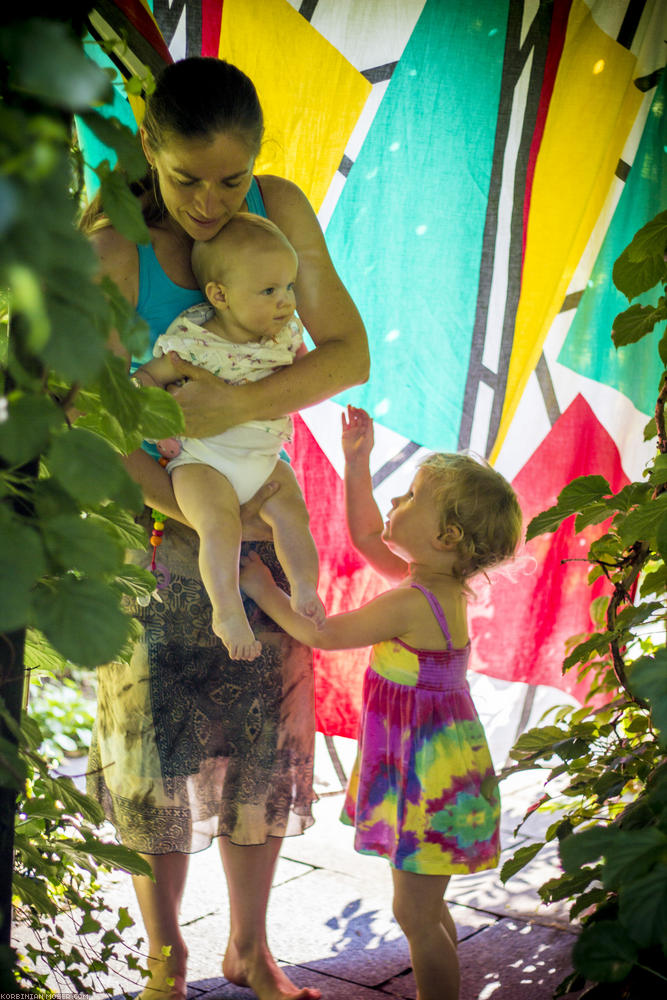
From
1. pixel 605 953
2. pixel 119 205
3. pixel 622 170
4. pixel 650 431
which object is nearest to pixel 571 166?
pixel 622 170

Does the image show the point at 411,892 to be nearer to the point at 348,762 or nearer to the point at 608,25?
the point at 348,762

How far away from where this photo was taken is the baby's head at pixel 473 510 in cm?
193

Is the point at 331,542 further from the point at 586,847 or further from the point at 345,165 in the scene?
the point at 586,847

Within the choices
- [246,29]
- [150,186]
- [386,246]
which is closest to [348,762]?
[386,246]

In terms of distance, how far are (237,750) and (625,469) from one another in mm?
1345

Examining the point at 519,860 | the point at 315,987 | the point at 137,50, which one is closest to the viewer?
the point at 519,860

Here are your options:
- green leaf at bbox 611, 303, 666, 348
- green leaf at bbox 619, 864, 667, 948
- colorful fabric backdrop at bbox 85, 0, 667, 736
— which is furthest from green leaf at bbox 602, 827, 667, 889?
colorful fabric backdrop at bbox 85, 0, 667, 736

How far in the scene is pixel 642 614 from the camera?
1422 mm

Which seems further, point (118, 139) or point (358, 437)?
point (358, 437)

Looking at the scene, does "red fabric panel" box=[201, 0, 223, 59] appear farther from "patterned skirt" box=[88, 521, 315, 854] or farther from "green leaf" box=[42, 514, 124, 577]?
"green leaf" box=[42, 514, 124, 577]

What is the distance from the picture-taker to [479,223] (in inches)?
95.3

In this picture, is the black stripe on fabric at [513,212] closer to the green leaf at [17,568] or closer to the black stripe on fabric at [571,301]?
the black stripe on fabric at [571,301]

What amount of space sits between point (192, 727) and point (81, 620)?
1.14 meters

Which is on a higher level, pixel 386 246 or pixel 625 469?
pixel 386 246
